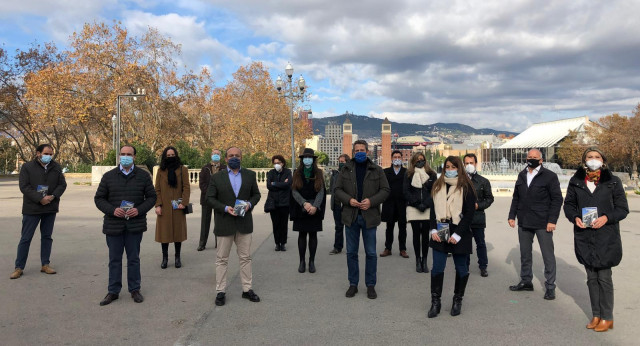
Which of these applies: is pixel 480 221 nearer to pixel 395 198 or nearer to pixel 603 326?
pixel 395 198

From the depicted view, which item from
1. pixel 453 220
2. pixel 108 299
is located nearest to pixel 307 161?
pixel 453 220

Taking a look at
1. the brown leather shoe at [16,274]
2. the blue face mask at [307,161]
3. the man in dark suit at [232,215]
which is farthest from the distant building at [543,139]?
the brown leather shoe at [16,274]

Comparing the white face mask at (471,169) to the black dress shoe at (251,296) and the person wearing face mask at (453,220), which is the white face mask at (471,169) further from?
the black dress shoe at (251,296)

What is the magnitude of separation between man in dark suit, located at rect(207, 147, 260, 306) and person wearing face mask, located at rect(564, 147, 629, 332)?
11.8 ft

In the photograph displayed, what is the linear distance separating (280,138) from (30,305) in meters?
42.3

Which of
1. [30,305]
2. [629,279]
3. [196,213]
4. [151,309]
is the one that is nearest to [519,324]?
[629,279]

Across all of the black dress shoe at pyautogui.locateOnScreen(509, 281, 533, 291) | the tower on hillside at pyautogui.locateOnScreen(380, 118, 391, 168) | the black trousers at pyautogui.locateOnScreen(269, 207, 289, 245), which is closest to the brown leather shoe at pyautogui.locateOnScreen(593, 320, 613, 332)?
the black dress shoe at pyautogui.locateOnScreen(509, 281, 533, 291)

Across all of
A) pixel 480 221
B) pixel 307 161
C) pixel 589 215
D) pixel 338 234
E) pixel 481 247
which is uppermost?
pixel 307 161

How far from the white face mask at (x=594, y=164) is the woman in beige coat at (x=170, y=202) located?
5497 mm

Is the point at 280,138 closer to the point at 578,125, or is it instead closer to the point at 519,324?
the point at 519,324

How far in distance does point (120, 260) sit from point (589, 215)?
528cm

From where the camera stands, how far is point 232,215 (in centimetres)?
549

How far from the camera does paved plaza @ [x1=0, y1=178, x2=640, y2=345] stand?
4273mm

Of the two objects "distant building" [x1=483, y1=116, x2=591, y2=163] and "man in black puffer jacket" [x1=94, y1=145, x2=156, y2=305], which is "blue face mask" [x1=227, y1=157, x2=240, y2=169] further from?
"distant building" [x1=483, y1=116, x2=591, y2=163]
